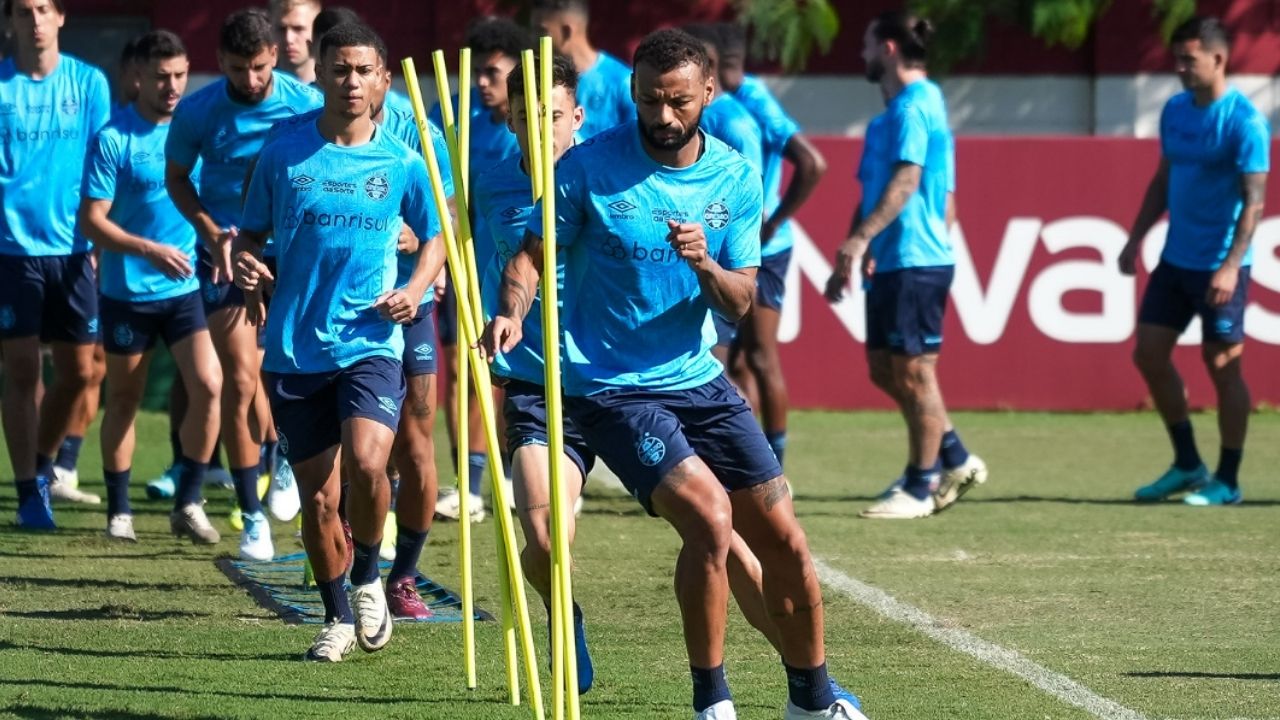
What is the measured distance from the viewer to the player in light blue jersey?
809cm

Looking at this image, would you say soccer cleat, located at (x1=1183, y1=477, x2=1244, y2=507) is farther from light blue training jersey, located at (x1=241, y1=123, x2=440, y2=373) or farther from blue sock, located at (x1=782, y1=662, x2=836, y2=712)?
blue sock, located at (x1=782, y1=662, x2=836, y2=712)

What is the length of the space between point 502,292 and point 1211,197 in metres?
6.36

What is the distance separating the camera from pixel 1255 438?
13.8m

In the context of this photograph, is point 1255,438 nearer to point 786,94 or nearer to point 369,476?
point 786,94

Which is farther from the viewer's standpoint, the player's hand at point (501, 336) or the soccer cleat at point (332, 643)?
the soccer cleat at point (332, 643)

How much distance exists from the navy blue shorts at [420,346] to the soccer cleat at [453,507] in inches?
78.2

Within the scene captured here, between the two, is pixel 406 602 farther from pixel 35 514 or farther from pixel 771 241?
pixel 771 241

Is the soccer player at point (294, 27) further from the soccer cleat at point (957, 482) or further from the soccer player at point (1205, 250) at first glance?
the soccer player at point (1205, 250)

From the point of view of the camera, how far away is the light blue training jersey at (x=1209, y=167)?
10.6m

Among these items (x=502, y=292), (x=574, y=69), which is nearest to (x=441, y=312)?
(x=574, y=69)

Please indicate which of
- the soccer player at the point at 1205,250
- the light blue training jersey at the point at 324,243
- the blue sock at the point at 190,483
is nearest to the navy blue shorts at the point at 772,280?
the soccer player at the point at 1205,250

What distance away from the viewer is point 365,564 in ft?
22.1

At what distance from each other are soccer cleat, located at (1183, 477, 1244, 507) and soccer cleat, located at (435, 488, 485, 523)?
3.82 m

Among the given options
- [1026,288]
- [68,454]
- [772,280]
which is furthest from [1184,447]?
[68,454]
